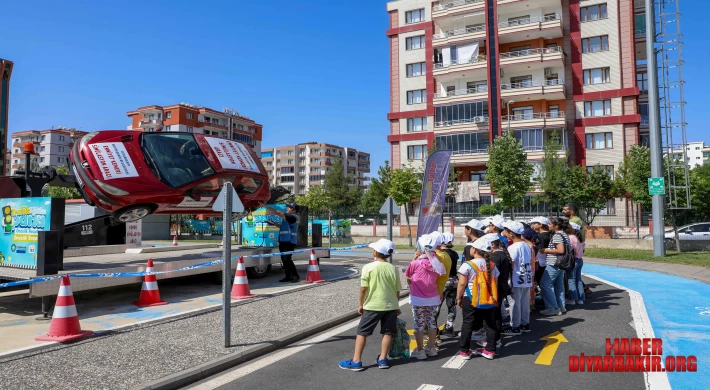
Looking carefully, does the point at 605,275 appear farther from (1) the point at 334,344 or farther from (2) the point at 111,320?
(2) the point at 111,320

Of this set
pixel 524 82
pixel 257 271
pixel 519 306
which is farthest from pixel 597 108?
pixel 519 306

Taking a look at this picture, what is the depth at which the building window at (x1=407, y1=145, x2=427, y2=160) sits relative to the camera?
1811 inches

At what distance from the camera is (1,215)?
29.7ft

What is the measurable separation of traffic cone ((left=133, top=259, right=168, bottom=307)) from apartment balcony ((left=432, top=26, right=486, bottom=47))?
3969 centimetres

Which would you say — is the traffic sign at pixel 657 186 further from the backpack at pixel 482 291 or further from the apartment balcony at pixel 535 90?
the apartment balcony at pixel 535 90

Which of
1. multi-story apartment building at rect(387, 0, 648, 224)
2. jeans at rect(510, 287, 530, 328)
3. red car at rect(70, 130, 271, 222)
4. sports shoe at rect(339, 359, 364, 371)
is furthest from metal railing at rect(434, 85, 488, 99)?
sports shoe at rect(339, 359, 364, 371)

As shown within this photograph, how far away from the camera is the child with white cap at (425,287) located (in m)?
5.98

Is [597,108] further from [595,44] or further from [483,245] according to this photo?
[483,245]

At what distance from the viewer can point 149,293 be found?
31.3 feet

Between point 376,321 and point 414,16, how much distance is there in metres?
46.3

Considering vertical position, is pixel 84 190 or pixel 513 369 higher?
pixel 84 190

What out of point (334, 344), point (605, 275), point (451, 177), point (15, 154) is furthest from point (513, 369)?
point (15, 154)

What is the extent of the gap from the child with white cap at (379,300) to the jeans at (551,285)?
424 cm

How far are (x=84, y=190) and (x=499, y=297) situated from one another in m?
8.21
